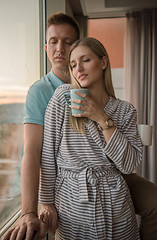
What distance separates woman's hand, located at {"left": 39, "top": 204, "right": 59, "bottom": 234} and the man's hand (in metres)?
0.09

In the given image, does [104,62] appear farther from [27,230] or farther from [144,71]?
[144,71]

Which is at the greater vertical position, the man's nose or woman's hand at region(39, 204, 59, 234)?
the man's nose

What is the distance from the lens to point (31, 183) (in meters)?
0.92

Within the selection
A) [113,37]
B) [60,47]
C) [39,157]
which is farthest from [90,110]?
[113,37]

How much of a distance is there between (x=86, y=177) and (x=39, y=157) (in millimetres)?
234

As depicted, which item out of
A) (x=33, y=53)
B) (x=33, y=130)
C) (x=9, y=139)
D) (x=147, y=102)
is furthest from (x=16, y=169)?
(x=147, y=102)

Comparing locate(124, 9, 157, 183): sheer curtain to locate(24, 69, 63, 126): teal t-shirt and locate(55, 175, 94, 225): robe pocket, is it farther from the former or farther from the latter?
locate(55, 175, 94, 225): robe pocket

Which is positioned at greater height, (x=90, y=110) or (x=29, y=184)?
(x=90, y=110)

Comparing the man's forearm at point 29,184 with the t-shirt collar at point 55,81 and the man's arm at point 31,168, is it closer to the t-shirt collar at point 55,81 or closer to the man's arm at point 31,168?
the man's arm at point 31,168

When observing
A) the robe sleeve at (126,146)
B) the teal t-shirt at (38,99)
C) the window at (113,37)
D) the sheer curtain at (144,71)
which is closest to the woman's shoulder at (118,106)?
the robe sleeve at (126,146)

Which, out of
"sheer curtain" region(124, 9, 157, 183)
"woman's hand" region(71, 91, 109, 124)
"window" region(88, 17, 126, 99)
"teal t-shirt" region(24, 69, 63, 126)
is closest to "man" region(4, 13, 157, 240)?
"teal t-shirt" region(24, 69, 63, 126)

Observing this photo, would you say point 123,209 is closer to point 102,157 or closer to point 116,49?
point 102,157

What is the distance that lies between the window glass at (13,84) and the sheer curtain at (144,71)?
2.26 m

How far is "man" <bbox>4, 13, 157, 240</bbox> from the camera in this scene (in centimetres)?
82
